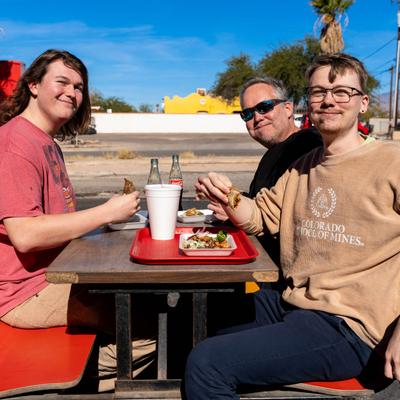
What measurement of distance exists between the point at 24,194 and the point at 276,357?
1.16 meters

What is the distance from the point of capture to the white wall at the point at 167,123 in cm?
5838

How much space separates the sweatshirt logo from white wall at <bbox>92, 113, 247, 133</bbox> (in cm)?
5611

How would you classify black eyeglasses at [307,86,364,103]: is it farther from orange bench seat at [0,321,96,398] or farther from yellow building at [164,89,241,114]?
yellow building at [164,89,241,114]

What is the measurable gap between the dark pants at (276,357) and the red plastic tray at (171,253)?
0.29 m

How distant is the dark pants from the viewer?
1785 mm

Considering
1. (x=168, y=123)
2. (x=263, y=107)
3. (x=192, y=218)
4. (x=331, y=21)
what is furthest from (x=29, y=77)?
(x=168, y=123)

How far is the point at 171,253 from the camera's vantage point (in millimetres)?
1943

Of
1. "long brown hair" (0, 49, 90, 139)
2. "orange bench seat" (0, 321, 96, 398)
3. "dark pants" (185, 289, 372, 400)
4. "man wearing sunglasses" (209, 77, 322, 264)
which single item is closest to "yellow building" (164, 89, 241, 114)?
"man wearing sunglasses" (209, 77, 322, 264)

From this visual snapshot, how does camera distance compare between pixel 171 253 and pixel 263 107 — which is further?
pixel 263 107

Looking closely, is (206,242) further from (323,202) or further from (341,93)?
(341,93)

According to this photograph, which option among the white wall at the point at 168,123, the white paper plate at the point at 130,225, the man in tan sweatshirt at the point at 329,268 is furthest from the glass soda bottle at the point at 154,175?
the white wall at the point at 168,123

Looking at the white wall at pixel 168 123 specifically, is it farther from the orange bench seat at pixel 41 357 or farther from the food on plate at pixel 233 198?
the orange bench seat at pixel 41 357

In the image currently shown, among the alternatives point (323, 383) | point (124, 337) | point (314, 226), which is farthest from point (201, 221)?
point (323, 383)

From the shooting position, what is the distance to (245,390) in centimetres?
188
